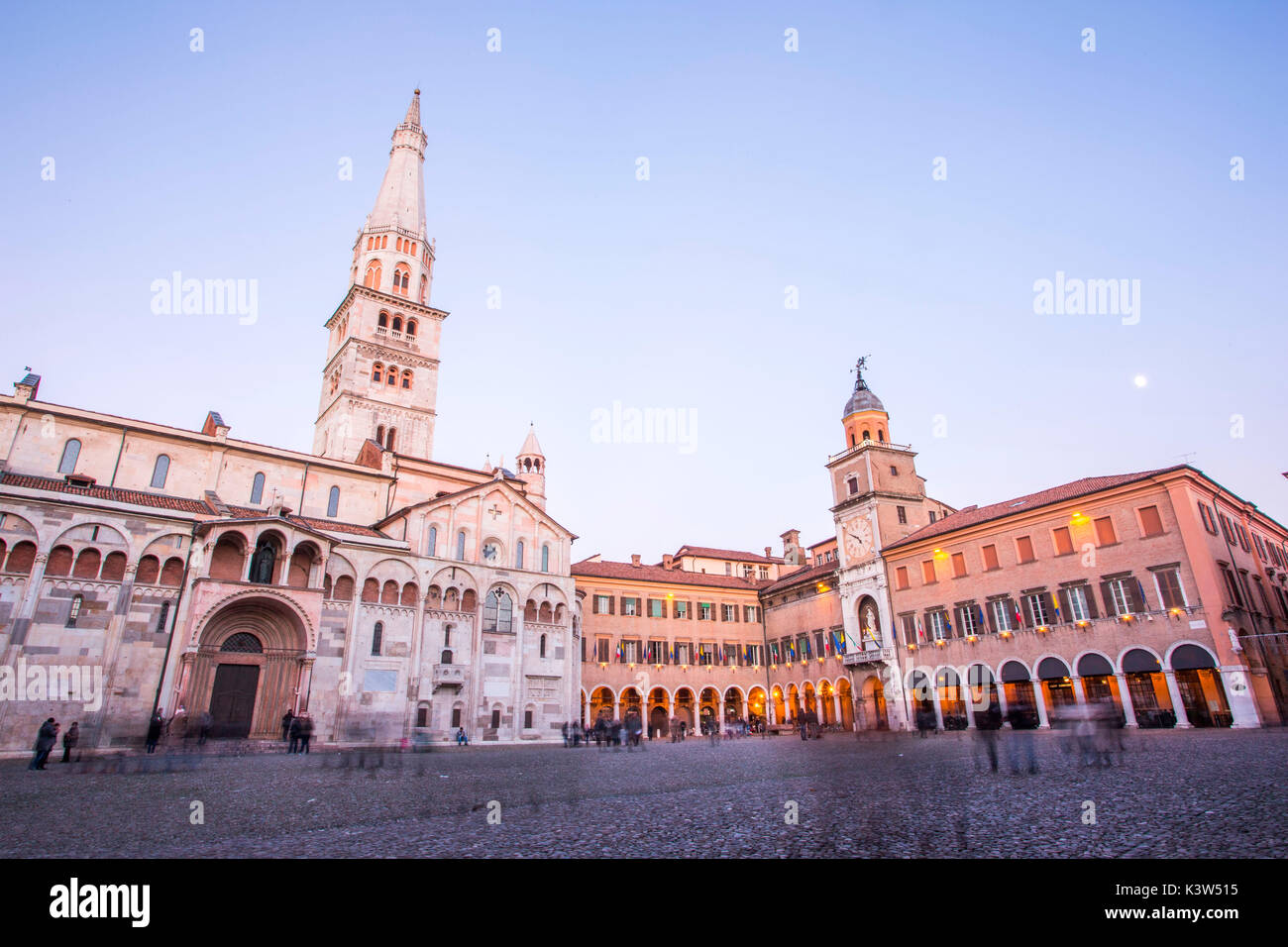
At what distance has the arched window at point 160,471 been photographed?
→ 32.4m

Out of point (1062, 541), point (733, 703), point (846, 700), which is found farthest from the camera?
point (733, 703)

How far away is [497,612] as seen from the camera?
36625 millimetres

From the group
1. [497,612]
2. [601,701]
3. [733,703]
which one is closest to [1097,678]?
[733,703]

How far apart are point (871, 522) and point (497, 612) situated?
23.7 meters

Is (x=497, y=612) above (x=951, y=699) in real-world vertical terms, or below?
above

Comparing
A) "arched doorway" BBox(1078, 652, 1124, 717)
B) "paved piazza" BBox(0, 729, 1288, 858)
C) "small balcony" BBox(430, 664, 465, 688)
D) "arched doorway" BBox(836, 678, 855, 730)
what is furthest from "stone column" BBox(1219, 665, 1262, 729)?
"small balcony" BBox(430, 664, 465, 688)

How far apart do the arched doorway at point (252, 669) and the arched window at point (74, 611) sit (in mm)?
4145

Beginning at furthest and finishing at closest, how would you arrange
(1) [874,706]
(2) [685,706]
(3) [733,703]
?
(3) [733,703]
(2) [685,706]
(1) [874,706]

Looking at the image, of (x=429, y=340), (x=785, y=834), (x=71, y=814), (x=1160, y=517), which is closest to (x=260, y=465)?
(x=429, y=340)

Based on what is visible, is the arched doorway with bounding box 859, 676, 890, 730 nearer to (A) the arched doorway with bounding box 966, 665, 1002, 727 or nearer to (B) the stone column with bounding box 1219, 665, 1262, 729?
(A) the arched doorway with bounding box 966, 665, 1002, 727

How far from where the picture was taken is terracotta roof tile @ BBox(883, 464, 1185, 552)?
31.4 meters

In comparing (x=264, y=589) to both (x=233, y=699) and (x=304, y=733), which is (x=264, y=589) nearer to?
(x=233, y=699)

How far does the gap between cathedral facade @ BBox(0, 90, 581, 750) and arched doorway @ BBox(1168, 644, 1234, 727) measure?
93.7ft

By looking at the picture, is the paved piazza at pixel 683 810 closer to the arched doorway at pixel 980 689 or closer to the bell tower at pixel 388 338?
the arched doorway at pixel 980 689
